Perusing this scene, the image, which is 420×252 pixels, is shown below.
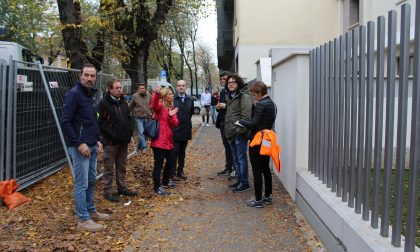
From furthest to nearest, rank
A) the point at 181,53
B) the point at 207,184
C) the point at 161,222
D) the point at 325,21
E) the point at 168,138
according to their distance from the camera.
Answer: the point at 181,53, the point at 325,21, the point at 207,184, the point at 168,138, the point at 161,222

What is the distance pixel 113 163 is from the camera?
685cm

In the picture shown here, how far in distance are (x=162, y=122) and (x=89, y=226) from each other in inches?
90.6

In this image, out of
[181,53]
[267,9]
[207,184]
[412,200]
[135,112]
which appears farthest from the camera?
[181,53]

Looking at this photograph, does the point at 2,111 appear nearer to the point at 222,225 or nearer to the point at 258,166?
the point at 222,225

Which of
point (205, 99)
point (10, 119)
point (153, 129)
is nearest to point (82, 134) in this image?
point (153, 129)

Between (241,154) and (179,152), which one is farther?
(179,152)

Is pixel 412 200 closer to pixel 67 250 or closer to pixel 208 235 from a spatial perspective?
pixel 208 235

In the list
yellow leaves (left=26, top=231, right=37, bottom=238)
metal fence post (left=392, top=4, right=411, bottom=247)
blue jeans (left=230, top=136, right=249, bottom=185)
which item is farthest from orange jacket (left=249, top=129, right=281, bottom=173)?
yellow leaves (left=26, top=231, right=37, bottom=238)

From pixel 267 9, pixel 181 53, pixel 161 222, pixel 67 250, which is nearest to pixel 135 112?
pixel 161 222

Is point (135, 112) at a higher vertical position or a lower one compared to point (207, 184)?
higher

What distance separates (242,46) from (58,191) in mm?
19973

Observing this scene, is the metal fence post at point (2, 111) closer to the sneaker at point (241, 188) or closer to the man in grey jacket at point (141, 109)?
the sneaker at point (241, 188)

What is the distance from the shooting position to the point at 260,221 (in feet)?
18.9

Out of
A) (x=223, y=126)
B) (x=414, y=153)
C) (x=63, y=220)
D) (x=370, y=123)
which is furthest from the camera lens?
(x=223, y=126)
